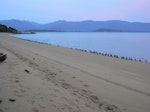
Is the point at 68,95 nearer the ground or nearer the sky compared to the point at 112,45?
nearer the sky

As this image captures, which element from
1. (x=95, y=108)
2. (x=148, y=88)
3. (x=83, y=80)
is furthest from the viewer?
(x=83, y=80)

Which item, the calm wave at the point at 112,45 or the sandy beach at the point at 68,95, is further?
the calm wave at the point at 112,45

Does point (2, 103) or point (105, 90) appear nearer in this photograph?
point (2, 103)

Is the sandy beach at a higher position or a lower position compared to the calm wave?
higher

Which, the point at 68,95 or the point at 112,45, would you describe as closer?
the point at 68,95

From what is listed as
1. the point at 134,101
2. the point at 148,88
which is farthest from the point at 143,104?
the point at 148,88

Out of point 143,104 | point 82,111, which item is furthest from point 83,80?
point 82,111

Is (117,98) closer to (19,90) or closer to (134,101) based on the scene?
(134,101)

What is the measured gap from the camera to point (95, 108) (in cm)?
614

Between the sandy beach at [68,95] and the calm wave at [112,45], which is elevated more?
the sandy beach at [68,95]

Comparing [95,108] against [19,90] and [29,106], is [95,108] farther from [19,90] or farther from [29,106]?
[19,90]

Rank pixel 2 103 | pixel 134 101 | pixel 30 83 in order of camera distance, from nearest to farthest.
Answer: pixel 2 103, pixel 134 101, pixel 30 83

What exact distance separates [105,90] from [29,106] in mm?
3434

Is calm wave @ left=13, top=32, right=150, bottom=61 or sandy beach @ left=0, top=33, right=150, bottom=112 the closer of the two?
sandy beach @ left=0, top=33, right=150, bottom=112
